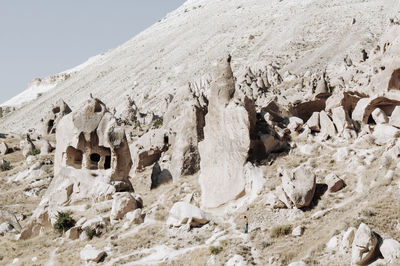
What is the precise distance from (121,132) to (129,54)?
6273cm

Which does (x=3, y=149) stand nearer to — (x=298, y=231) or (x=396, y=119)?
(x=298, y=231)

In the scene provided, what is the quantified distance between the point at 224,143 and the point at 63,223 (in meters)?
7.39

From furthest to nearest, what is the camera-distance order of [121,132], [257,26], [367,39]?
[257,26] → [367,39] → [121,132]

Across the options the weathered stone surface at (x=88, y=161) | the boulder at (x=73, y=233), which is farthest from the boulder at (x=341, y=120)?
the boulder at (x=73, y=233)

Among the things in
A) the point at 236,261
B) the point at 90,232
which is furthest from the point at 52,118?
the point at 236,261

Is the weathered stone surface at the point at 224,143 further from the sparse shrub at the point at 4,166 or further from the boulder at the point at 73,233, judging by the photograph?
the sparse shrub at the point at 4,166

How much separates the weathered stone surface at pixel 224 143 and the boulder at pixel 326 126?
3183 millimetres

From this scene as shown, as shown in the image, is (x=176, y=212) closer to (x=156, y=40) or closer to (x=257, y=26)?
(x=257, y=26)

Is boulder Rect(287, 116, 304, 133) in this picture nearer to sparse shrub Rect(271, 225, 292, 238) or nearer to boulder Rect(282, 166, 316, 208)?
boulder Rect(282, 166, 316, 208)

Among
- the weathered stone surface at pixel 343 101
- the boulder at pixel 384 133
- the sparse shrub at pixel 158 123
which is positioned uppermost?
the weathered stone surface at pixel 343 101

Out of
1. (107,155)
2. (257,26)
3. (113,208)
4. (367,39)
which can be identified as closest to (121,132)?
(107,155)

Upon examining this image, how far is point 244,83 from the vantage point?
1316 inches

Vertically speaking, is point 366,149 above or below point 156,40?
below

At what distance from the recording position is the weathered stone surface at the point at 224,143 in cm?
1517
